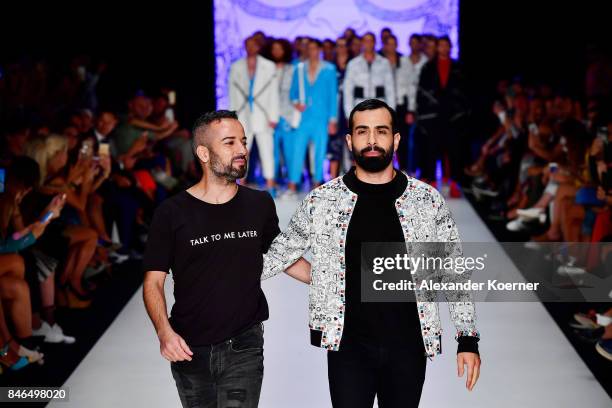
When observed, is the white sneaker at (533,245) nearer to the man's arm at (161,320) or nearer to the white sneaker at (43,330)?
the white sneaker at (43,330)

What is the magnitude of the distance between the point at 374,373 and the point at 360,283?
25 centimetres

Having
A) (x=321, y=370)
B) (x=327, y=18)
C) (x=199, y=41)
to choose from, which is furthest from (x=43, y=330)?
(x=327, y=18)

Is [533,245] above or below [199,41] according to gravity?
below

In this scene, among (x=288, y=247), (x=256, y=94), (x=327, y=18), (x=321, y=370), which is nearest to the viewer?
(x=288, y=247)

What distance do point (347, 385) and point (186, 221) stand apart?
621mm

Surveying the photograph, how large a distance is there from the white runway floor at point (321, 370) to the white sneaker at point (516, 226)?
82.6 inches

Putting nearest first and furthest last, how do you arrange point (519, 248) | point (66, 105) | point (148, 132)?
1. point (519, 248)
2. point (148, 132)
3. point (66, 105)

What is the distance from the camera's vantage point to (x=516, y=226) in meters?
7.75

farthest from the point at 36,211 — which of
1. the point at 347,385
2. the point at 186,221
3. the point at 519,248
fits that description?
the point at 519,248

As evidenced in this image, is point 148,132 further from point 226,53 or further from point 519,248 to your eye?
point 226,53

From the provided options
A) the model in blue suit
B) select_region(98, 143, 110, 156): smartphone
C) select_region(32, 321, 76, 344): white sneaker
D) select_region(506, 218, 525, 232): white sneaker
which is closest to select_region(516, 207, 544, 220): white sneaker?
select_region(506, 218, 525, 232): white sneaker

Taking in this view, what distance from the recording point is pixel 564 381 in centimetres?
435

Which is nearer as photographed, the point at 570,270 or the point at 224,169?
the point at 224,169
